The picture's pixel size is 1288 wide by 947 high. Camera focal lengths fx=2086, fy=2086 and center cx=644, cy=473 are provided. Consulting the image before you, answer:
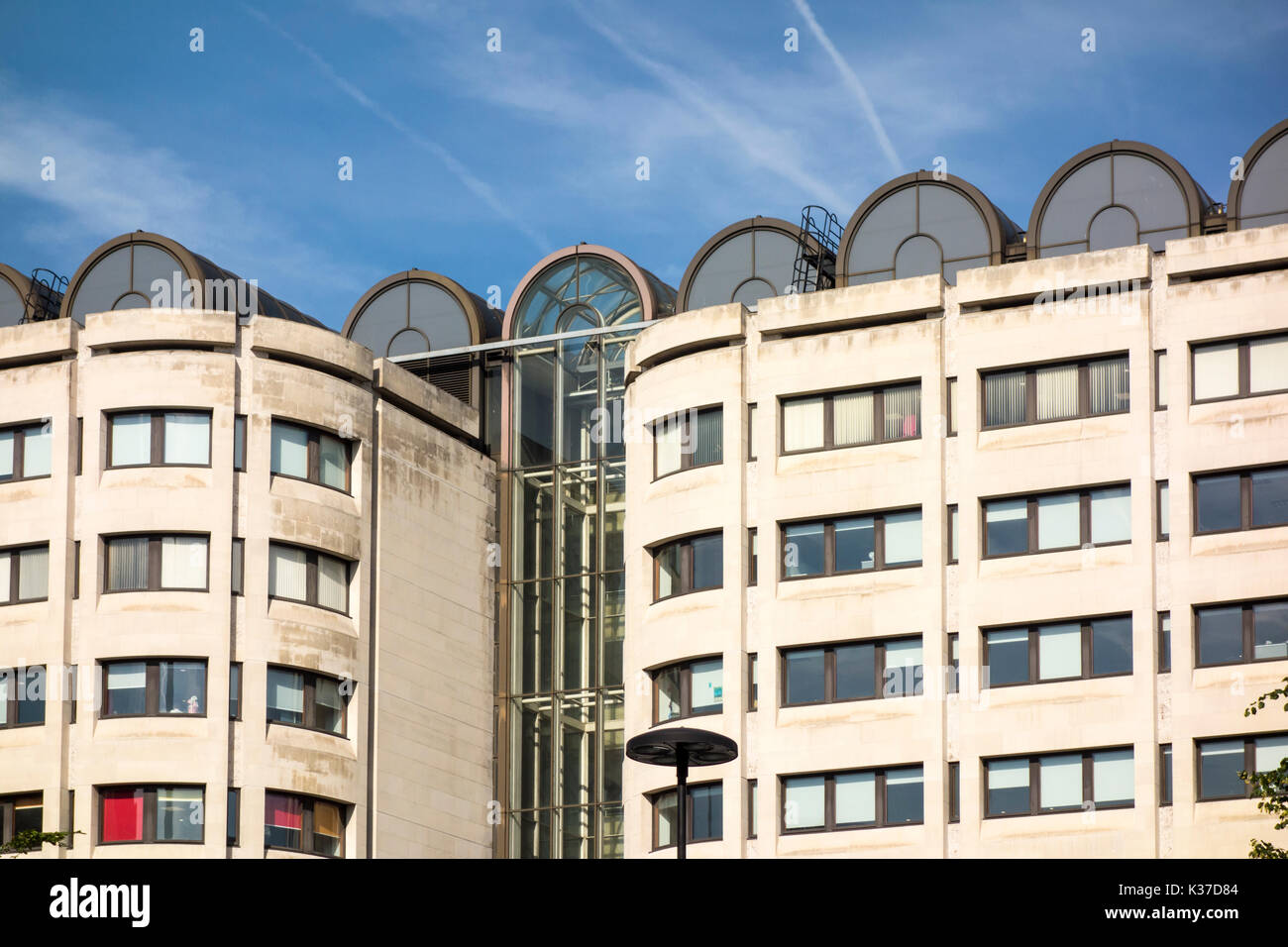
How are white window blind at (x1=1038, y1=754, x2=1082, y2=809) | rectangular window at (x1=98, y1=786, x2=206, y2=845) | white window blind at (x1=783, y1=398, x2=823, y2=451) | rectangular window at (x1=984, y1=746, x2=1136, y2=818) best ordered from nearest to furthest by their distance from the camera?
rectangular window at (x1=984, y1=746, x2=1136, y2=818), white window blind at (x1=1038, y1=754, x2=1082, y2=809), rectangular window at (x1=98, y1=786, x2=206, y2=845), white window blind at (x1=783, y1=398, x2=823, y2=451)

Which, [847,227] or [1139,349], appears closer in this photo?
[1139,349]

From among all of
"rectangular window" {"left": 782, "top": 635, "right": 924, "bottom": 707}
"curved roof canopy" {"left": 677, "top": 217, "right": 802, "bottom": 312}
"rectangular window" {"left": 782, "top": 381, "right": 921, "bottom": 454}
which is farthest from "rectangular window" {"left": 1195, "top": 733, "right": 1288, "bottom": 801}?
"curved roof canopy" {"left": 677, "top": 217, "right": 802, "bottom": 312}

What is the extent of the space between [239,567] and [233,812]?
24.2ft

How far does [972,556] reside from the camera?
59.6m

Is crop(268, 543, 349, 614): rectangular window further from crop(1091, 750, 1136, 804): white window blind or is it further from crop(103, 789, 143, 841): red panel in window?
crop(1091, 750, 1136, 804): white window blind

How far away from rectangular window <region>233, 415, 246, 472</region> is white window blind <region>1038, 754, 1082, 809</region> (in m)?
25.4

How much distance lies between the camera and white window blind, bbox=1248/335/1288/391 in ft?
191

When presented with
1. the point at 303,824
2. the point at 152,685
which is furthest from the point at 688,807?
the point at 152,685

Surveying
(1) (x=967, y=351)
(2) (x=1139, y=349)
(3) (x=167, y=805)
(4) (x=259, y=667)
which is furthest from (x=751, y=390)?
(3) (x=167, y=805)

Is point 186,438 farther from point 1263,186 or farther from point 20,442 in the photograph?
point 1263,186

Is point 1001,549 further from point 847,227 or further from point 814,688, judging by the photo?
point 847,227
